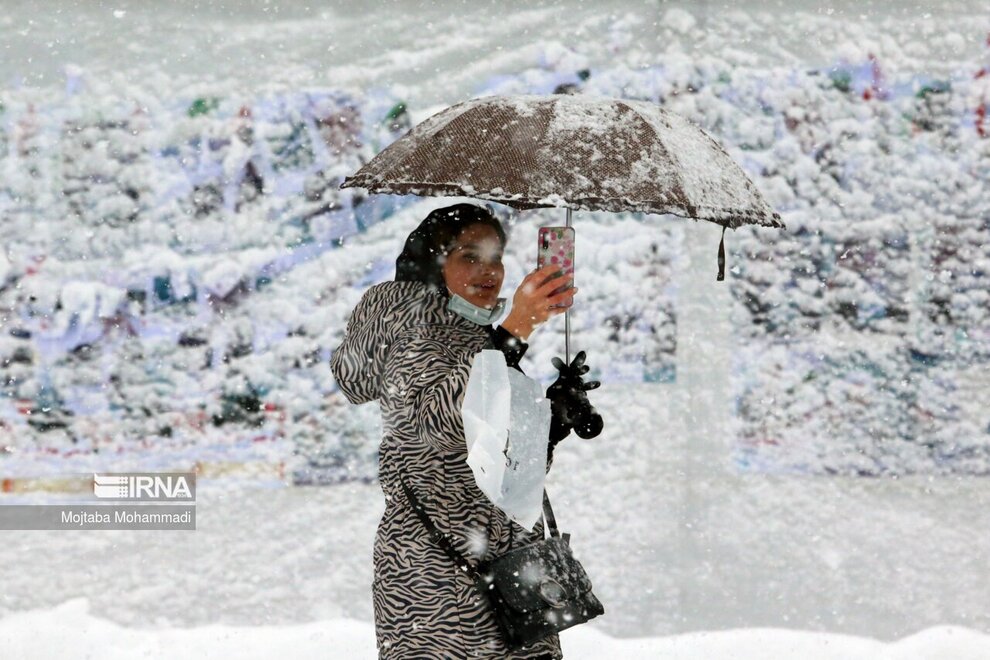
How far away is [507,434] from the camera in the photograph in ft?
8.78

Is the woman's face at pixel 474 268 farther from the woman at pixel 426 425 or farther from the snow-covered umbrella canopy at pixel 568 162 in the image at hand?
the snow-covered umbrella canopy at pixel 568 162

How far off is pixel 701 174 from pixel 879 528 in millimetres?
2985

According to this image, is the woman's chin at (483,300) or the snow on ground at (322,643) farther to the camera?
the snow on ground at (322,643)

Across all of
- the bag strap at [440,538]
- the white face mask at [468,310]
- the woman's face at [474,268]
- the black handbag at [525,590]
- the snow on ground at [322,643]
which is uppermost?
the woman's face at [474,268]

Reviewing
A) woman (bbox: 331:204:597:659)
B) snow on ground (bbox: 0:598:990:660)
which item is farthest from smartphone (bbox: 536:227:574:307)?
snow on ground (bbox: 0:598:990:660)

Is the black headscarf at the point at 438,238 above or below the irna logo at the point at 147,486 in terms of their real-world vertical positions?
above

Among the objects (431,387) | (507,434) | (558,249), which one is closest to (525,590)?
(507,434)

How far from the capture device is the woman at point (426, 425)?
2.77 metres

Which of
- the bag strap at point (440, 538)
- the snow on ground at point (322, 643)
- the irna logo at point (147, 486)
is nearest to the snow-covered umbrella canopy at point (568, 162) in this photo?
the bag strap at point (440, 538)

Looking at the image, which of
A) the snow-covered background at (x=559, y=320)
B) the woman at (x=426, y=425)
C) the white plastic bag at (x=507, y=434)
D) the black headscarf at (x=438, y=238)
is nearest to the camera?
the white plastic bag at (x=507, y=434)

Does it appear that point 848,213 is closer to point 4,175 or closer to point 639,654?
point 639,654

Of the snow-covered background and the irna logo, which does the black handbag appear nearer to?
the snow-covered background

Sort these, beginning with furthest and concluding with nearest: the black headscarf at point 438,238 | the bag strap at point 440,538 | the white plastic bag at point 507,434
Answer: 1. the black headscarf at point 438,238
2. the bag strap at point 440,538
3. the white plastic bag at point 507,434

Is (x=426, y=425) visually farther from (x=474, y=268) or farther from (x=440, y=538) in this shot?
(x=474, y=268)
